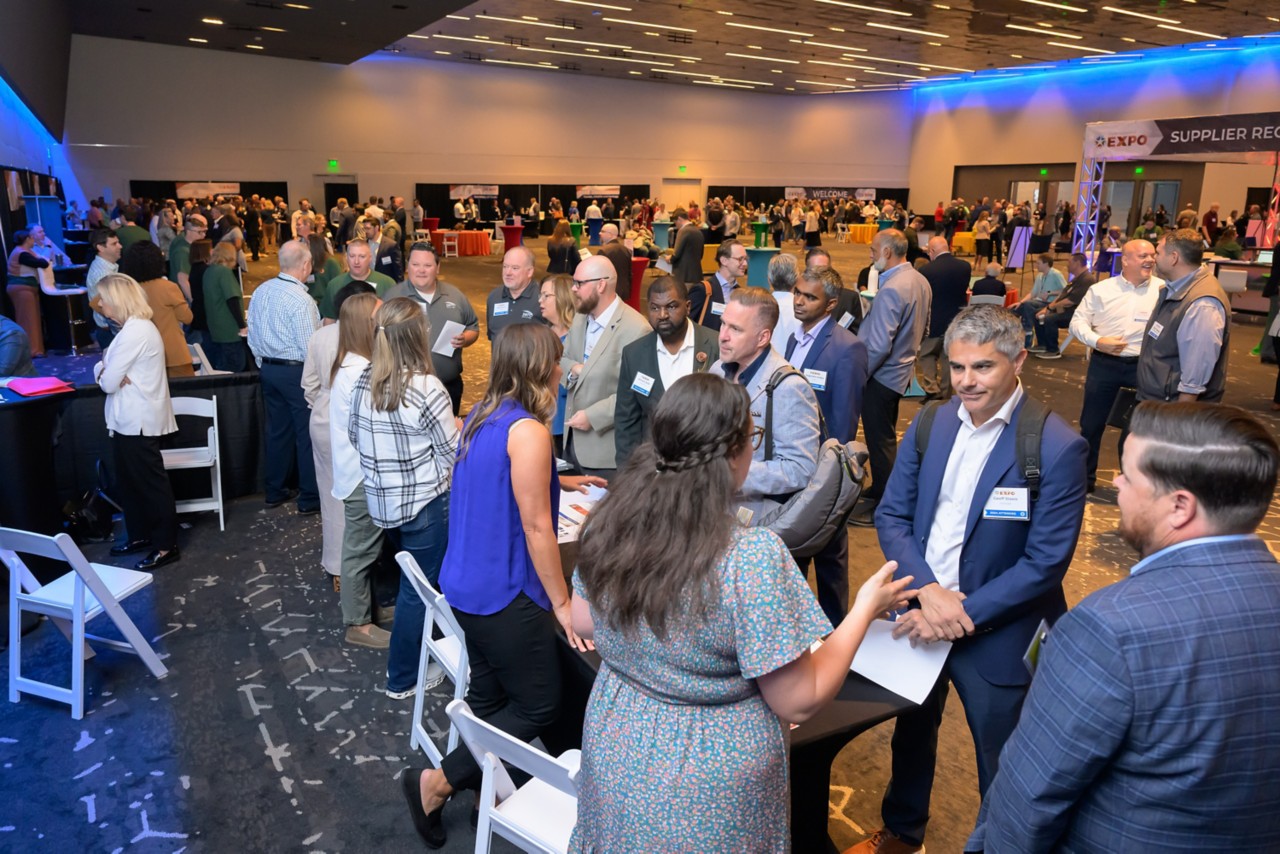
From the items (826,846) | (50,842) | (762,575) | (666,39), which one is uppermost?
(666,39)

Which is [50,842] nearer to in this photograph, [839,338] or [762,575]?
[762,575]

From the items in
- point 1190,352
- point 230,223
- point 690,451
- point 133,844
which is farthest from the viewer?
point 230,223

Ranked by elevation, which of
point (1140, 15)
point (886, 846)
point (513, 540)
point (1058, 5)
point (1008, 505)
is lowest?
point (886, 846)

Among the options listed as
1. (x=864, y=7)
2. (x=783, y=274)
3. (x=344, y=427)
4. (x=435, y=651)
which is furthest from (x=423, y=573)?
(x=864, y=7)

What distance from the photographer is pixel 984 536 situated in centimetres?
205

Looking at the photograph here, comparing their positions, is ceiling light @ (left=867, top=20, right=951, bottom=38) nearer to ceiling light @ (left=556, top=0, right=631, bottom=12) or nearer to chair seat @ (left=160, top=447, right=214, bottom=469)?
ceiling light @ (left=556, top=0, right=631, bottom=12)

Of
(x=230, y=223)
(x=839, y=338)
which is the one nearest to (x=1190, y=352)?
(x=839, y=338)

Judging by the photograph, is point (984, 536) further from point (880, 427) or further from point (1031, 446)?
point (880, 427)

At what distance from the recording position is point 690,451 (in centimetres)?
140

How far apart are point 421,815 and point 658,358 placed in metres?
1.86

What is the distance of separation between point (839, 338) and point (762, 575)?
2791mm

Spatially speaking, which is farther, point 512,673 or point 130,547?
point 130,547

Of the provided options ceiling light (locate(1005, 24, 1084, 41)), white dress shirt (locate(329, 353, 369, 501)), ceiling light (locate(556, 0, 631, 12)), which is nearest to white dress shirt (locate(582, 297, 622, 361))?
white dress shirt (locate(329, 353, 369, 501))

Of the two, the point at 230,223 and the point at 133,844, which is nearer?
the point at 133,844
